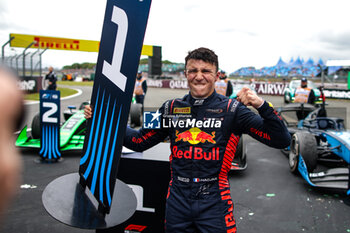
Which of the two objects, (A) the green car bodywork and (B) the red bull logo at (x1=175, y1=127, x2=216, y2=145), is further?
(A) the green car bodywork

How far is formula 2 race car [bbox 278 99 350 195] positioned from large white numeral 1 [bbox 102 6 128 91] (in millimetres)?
3527

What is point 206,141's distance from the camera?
175 cm

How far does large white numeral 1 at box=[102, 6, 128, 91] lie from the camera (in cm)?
134

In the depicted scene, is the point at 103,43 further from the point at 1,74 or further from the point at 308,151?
the point at 308,151

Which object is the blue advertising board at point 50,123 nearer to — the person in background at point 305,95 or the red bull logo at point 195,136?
A: the red bull logo at point 195,136

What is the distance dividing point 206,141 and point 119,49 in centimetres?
79

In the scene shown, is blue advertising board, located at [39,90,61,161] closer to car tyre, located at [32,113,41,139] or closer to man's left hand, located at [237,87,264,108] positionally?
car tyre, located at [32,113,41,139]

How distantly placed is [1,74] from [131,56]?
775 millimetres

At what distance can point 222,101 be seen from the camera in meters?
1.83

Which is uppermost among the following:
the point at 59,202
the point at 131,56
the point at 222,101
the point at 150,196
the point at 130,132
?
the point at 131,56

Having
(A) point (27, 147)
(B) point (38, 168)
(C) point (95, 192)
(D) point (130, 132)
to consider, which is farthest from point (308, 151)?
(A) point (27, 147)

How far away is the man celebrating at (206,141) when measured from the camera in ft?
5.43

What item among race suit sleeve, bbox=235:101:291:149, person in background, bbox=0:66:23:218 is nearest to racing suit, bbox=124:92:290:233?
race suit sleeve, bbox=235:101:291:149

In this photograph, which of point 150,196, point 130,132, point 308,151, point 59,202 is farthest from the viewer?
point 308,151
